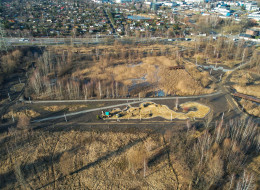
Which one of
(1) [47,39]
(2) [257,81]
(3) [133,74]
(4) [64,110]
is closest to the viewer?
(4) [64,110]

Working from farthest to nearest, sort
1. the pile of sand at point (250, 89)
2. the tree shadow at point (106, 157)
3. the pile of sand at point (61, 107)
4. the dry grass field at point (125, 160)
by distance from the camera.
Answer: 1. the pile of sand at point (250, 89)
2. the pile of sand at point (61, 107)
3. the tree shadow at point (106, 157)
4. the dry grass field at point (125, 160)

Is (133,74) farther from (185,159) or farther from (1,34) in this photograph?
(1,34)

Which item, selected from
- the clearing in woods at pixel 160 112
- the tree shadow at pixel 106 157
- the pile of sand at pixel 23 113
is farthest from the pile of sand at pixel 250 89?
the pile of sand at pixel 23 113

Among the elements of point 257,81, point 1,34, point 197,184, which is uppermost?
point 1,34

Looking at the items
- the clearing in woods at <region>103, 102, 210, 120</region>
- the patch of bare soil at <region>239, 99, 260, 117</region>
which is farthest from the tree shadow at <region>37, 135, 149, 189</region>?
the patch of bare soil at <region>239, 99, 260, 117</region>

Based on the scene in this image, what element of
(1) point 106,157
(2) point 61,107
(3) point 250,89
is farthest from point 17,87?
(3) point 250,89

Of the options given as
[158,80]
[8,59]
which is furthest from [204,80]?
[8,59]

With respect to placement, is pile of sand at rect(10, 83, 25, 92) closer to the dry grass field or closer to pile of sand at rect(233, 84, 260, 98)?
the dry grass field

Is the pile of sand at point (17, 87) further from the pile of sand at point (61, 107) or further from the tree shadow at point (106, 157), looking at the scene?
the tree shadow at point (106, 157)

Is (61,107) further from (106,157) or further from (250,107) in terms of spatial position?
(250,107)
